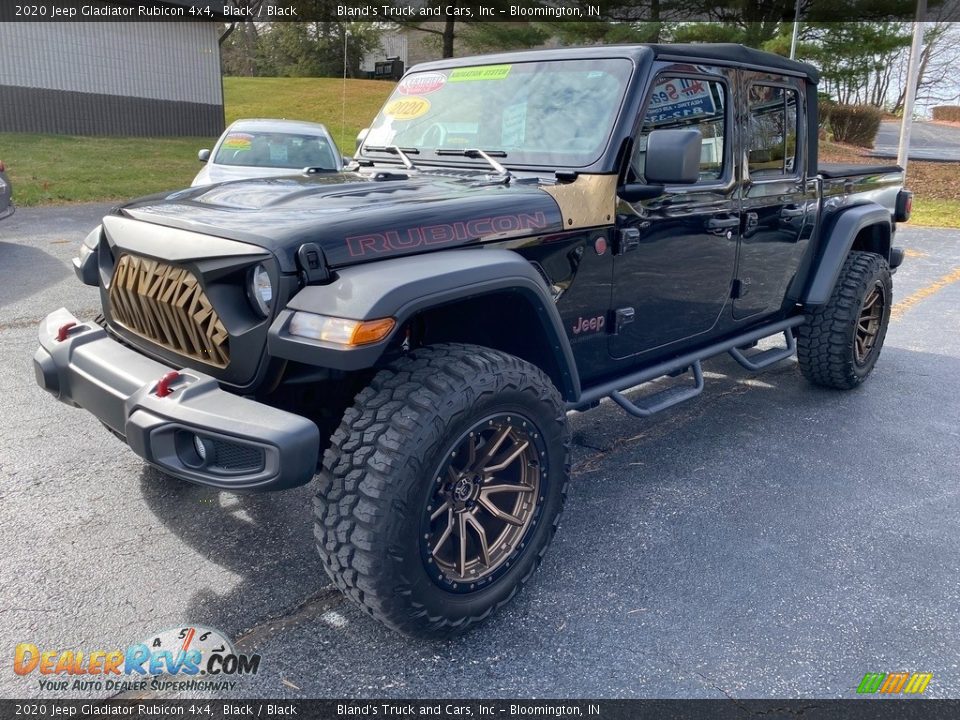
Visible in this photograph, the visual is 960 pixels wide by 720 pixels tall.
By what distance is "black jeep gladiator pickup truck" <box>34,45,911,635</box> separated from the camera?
2213 millimetres

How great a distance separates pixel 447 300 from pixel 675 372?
5.98 feet

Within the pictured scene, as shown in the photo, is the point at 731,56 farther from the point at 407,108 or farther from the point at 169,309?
the point at 169,309

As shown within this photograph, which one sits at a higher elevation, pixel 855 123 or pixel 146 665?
pixel 855 123

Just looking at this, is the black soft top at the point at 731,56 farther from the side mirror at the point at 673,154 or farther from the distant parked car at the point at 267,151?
the distant parked car at the point at 267,151

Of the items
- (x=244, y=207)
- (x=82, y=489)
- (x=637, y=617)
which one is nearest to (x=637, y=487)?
(x=637, y=617)

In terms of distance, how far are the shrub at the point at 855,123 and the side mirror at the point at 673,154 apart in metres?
27.2

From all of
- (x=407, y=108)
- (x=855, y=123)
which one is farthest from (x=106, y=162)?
(x=855, y=123)

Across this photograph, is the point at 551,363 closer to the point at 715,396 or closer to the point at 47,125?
the point at 715,396

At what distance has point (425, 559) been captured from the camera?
233 cm

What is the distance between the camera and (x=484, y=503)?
2551 mm

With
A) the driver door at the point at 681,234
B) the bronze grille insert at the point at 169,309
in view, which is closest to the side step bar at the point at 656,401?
the driver door at the point at 681,234

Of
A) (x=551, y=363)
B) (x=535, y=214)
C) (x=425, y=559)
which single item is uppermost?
(x=535, y=214)

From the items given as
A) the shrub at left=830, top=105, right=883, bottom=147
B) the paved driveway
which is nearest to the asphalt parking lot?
the paved driveway

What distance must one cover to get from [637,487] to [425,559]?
5.06 ft
